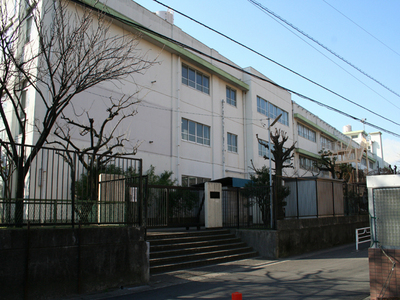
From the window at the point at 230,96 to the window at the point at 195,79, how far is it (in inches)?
96.5

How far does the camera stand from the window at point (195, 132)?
73.1 feet

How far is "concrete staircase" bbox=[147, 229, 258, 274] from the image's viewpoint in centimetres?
1036

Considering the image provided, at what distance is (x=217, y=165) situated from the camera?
80.1 feet

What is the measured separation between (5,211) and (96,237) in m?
1.95

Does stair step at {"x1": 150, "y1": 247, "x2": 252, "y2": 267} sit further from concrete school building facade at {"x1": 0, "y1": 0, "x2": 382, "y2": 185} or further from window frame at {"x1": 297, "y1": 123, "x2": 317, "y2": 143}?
window frame at {"x1": 297, "y1": 123, "x2": 317, "y2": 143}

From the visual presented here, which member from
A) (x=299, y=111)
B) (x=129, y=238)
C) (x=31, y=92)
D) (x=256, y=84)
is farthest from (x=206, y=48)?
(x=129, y=238)

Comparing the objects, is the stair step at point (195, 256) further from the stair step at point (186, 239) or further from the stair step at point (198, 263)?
the stair step at point (186, 239)

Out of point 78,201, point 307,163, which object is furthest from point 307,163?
point 78,201

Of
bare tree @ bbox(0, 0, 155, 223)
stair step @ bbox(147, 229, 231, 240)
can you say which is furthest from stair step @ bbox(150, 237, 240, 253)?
bare tree @ bbox(0, 0, 155, 223)

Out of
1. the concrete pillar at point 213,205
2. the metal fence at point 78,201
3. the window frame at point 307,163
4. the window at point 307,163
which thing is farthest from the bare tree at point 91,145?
the window at point 307,163

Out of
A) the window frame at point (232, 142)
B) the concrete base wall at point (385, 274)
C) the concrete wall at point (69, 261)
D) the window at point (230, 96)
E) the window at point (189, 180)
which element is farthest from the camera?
the window at point (230, 96)

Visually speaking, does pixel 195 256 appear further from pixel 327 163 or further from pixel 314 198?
pixel 327 163

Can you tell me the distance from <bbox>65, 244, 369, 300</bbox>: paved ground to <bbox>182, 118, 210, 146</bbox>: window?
11.6 metres

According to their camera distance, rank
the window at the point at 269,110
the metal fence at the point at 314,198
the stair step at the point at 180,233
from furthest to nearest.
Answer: the window at the point at 269,110 < the metal fence at the point at 314,198 < the stair step at the point at 180,233
